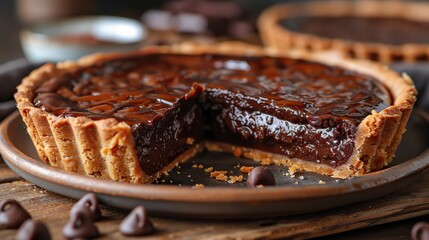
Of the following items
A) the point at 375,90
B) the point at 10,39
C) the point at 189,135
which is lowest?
the point at 10,39

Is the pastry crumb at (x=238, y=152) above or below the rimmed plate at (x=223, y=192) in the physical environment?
below

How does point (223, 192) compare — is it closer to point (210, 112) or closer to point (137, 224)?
point (137, 224)

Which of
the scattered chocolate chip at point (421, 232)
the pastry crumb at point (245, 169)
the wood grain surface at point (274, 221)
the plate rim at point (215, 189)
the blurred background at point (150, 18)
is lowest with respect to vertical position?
the blurred background at point (150, 18)

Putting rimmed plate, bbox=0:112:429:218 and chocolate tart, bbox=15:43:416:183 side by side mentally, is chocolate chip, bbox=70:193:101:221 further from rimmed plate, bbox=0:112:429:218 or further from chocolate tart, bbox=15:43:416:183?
chocolate tart, bbox=15:43:416:183

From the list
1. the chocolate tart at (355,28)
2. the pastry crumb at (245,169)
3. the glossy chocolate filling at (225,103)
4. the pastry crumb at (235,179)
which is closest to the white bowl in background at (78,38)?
the chocolate tart at (355,28)

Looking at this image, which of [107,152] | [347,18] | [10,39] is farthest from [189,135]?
[10,39]

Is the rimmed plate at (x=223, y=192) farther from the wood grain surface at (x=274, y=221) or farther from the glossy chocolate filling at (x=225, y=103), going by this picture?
the glossy chocolate filling at (x=225, y=103)

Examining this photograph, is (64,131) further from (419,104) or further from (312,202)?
(419,104)

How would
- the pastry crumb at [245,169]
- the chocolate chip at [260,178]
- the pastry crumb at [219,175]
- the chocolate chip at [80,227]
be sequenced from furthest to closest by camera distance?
1. the pastry crumb at [245,169]
2. the pastry crumb at [219,175]
3. the chocolate chip at [260,178]
4. the chocolate chip at [80,227]
